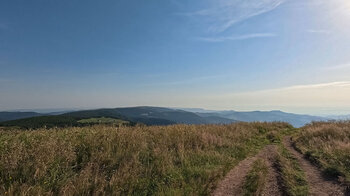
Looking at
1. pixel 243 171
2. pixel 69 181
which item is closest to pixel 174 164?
pixel 243 171

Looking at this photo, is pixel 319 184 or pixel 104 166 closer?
pixel 319 184

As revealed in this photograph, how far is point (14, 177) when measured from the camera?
4246mm

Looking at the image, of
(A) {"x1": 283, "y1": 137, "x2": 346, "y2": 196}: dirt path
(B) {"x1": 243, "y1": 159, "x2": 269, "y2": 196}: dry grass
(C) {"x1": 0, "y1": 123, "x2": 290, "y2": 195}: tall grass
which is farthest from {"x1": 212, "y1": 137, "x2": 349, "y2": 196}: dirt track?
(C) {"x1": 0, "y1": 123, "x2": 290, "y2": 195}: tall grass

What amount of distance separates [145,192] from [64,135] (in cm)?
437

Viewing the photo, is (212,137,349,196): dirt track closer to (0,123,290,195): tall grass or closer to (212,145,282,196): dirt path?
(212,145,282,196): dirt path

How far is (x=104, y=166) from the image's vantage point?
5531mm

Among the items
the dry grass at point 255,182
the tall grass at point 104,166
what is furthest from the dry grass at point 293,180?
the tall grass at point 104,166

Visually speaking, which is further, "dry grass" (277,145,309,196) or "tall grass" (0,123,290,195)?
"dry grass" (277,145,309,196)

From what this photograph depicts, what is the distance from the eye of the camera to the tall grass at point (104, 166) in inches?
168

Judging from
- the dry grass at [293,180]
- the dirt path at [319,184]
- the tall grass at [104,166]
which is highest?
the tall grass at [104,166]

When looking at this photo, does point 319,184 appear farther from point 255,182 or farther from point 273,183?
point 255,182

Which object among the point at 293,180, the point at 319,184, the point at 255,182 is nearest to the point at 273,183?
the point at 255,182

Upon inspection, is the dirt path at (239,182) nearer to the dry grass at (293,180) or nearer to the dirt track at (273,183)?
the dirt track at (273,183)

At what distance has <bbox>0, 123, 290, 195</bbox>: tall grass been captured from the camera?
427 cm
